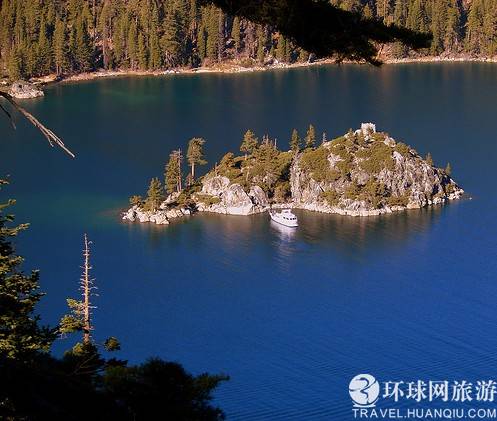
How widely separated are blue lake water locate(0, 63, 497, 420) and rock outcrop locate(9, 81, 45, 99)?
53.9 feet

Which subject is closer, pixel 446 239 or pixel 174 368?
pixel 174 368

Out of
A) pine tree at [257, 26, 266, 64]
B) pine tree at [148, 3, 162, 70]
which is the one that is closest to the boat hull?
pine tree at [148, 3, 162, 70]

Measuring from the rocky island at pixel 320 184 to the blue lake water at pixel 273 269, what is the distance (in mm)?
1056

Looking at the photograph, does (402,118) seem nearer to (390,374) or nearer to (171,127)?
(171,127)

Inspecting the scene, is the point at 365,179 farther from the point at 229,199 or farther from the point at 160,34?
the point at 160,34

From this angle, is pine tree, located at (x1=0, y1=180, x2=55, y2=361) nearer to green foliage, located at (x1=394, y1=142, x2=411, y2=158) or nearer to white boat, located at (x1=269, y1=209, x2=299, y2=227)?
white boat, located at (x1=269, y1=209, x2=299, y2=227)

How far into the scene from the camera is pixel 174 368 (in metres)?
7.80

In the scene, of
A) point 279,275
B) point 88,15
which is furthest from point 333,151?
point 88,15

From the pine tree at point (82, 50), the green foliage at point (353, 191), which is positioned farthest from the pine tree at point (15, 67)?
the green foliage at point (353, 191)

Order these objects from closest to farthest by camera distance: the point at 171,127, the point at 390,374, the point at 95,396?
1. the point at 95,396
2. the point at 390,374
3. the point at 171,127

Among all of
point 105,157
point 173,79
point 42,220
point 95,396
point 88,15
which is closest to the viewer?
point 95,396

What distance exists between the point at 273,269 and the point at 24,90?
50500mm

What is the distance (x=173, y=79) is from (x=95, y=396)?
8260 centimetres

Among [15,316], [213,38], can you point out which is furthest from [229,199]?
[213,38]
